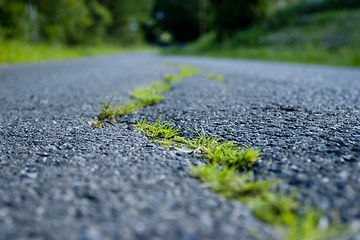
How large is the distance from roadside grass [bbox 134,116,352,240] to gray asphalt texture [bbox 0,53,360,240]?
0.06 m

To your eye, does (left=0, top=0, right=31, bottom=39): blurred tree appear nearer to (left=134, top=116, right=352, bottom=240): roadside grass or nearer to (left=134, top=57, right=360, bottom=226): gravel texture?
(left=134, top=57, right=360, bottom=226): gravel texture

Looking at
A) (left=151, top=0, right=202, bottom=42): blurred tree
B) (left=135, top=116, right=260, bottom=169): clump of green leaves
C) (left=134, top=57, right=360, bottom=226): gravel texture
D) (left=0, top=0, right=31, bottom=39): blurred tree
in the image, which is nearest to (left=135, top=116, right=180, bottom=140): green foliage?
(left=135, top=116, right=260, bottom=169): clump of green leaves

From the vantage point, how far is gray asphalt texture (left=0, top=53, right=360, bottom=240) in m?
1.07

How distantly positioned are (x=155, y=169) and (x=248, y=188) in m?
0.55

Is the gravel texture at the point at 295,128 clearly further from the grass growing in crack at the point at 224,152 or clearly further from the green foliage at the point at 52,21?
the green foliage at the point at 52,21

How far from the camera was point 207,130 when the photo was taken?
86.3 inches

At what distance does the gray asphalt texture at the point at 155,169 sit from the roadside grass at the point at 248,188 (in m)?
0.06

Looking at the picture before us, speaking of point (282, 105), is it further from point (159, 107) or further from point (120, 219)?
point (120, 219)

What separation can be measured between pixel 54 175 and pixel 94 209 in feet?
1.43

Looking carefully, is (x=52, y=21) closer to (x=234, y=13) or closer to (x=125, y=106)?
(x=234, y=13)

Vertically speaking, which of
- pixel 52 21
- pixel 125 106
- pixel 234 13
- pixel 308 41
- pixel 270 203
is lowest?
pixel 270 203

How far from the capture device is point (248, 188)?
1.29m

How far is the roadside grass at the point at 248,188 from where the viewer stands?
3.33 feet

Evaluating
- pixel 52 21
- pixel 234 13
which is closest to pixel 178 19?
pixel 234 13
